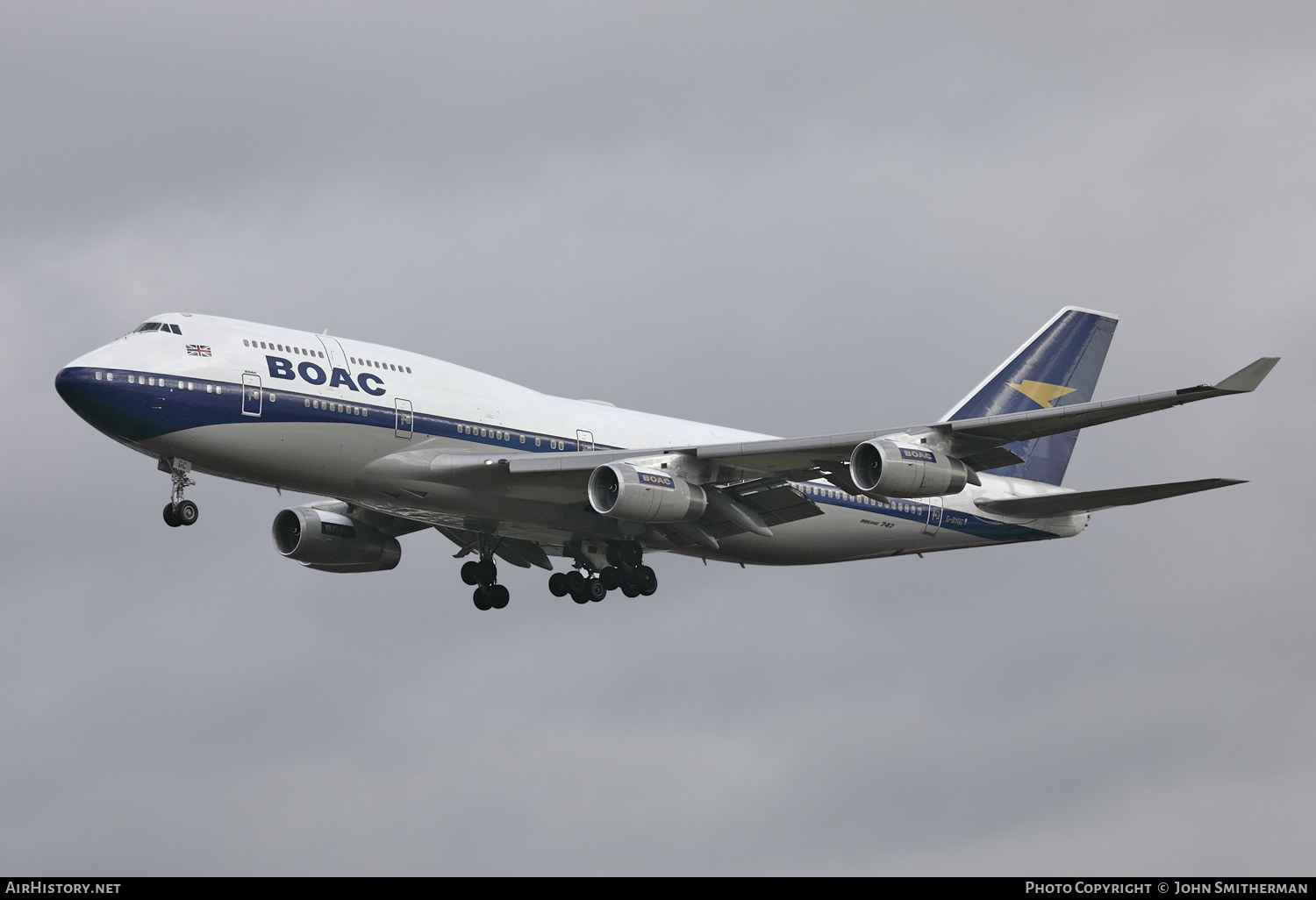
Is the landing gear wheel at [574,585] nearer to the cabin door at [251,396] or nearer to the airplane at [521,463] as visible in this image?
the airplane at [521,463]

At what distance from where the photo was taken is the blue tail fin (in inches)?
2238

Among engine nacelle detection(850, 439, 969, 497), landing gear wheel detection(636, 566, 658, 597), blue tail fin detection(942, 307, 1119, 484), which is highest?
blue tail fin detection(942, 307, 1119, 484)

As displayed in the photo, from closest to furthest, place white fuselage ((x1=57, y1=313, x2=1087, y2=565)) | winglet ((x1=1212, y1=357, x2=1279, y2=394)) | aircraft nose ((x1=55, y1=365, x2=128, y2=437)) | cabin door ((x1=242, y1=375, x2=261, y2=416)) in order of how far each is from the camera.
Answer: winglet ((x1=1212, y1=357, x2=1279, y2=394))
aircraft nose ((x1=55, y1=365, x2=128, y2=437))
white fuselage ((x1=57, y1=313, x2=1087, y2=565))
cabin door ((x1=242, y1=375, x2=261, y2=416))

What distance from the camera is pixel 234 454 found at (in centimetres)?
4244

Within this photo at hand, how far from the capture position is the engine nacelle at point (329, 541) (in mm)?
52156

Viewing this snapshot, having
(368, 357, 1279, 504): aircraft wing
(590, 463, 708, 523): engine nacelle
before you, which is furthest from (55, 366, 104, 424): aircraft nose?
(590, 463, 708, 523): engine nacelle

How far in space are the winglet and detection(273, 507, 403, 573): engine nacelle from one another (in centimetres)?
2671

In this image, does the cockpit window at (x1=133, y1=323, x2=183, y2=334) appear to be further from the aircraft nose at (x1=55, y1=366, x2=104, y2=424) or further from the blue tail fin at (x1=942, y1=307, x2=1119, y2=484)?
the blue tail fin at (x1=942, y1=307, x2=1119, y2=484)

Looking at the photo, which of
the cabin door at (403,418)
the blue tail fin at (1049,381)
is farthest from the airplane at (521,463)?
the blue tail fin at (1049,381)

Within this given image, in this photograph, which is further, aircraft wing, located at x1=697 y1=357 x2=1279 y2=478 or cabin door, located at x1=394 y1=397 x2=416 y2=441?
cabin door, located at x1=394 y1=397 x2=416 y2=441

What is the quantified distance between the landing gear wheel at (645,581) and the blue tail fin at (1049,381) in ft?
43.4

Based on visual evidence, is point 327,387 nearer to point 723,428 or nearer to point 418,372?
point 418,372
